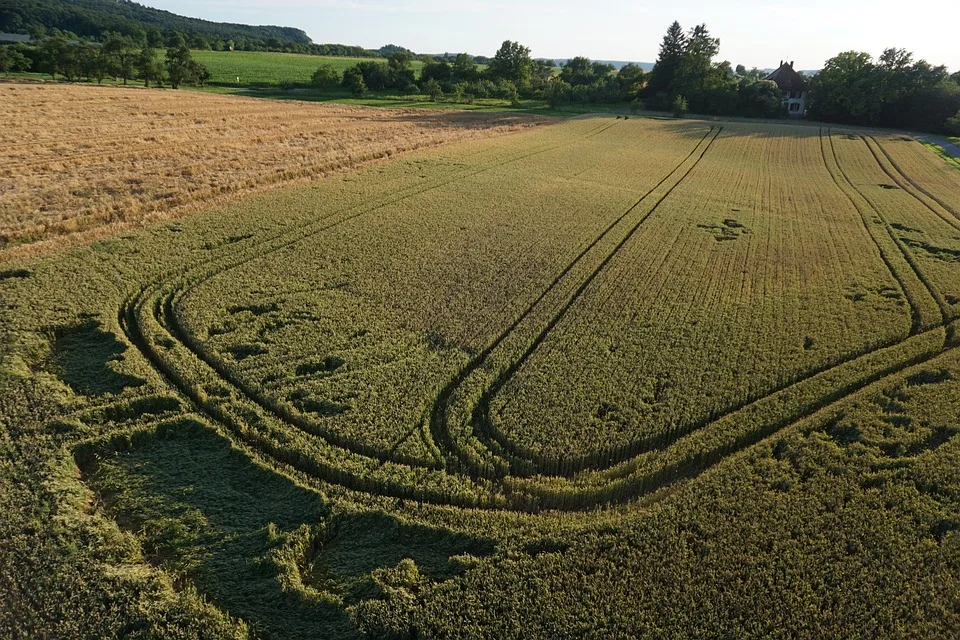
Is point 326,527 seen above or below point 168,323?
below

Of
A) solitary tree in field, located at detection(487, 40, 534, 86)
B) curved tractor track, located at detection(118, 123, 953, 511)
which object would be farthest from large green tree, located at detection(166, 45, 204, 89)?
curved tractor track, located at detection(118, 123, 953, 511)

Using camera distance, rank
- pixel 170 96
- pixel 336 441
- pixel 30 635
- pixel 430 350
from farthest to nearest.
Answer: pixel 170 96 < pixel 430 350 < pixel 336 441 < pixel 30 635

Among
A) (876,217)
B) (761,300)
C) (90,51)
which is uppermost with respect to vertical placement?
(90,51)

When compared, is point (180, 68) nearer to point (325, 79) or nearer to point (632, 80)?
point (325, 79)

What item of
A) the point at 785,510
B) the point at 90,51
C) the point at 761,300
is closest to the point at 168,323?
the point at 785,510

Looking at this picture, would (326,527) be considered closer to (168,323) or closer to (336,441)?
(336,441)

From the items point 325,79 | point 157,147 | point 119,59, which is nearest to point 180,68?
point 119,59
